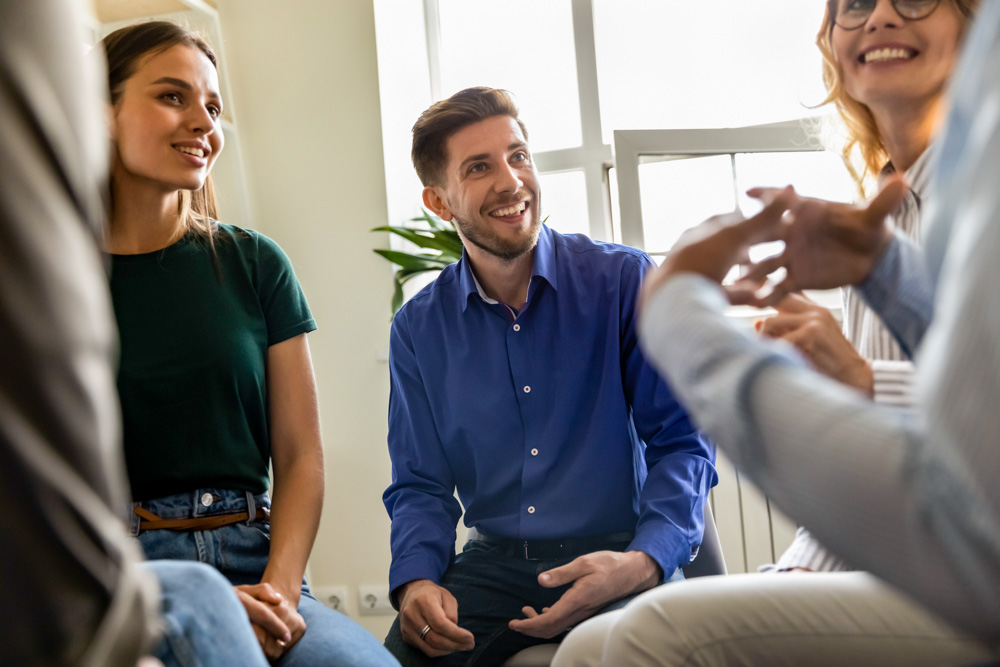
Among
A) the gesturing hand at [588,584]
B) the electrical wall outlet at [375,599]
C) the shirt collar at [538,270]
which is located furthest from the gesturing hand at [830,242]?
the electrical wall outlet at [375,599]

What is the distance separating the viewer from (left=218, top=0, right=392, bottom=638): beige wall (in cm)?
283

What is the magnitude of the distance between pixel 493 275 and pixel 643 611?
3.34ft

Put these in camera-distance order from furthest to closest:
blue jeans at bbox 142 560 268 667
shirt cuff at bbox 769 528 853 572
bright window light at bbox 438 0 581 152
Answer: bright window light at bbox 438 0 581 152 < shirt cuff at bbox 769 528 853 572 < blue jeans at bbox 142 560 268 667

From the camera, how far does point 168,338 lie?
1357mm

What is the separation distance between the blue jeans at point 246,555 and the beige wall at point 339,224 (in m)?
1.46

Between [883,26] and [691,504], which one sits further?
[691,504]

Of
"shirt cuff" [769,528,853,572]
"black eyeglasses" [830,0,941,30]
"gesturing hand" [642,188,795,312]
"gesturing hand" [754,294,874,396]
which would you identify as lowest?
"shirt cuff" [769,528,853,572]

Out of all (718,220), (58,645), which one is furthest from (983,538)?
(58,645)

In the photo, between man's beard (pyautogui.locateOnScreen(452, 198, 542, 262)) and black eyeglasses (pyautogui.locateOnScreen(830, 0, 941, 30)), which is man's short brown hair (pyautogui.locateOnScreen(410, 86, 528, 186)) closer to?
man's beard (pyautogui.locateOnScreen(452, 198, 542, 262))

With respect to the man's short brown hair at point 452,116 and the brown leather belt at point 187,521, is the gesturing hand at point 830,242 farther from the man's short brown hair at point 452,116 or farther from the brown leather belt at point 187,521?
the man's short brown hair at point 452,116

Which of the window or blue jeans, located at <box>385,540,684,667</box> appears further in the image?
the window

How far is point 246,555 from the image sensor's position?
130 centimetres

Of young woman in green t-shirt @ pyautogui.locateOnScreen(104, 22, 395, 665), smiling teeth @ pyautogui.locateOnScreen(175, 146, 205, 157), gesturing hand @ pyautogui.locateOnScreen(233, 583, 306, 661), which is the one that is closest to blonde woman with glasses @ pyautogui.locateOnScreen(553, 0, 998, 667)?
gesturing hand @ pyautogui.locateOnScreen(233, 583, 306, 661)

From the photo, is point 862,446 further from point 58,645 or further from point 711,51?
point 711,51
